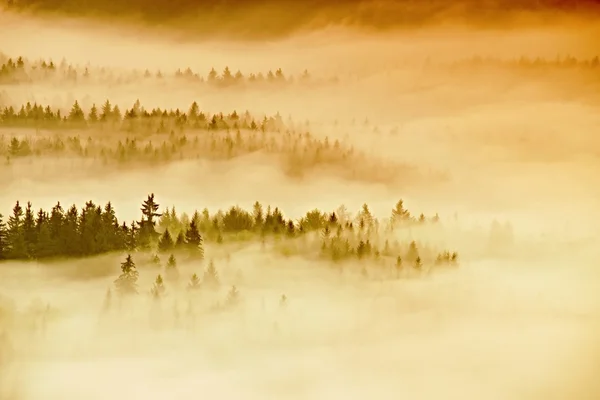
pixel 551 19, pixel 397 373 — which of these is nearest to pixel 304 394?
pixel 397 373

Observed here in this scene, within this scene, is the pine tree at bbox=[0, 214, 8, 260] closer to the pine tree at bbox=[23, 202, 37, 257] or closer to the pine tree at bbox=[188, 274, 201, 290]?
the pine tree at bbox=[23, 202, 37, 257]

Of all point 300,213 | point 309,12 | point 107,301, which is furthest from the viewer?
point 309,12

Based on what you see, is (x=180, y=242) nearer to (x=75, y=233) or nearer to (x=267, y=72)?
(x=75, y=233)

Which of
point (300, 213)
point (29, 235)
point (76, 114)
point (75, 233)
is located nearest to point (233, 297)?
point (300, 213)

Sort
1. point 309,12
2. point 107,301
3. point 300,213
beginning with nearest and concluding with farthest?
point 107,301
point 300,213
point 309,12

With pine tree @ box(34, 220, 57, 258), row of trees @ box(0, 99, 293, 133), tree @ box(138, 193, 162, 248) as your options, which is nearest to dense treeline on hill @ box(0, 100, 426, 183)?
row of trees @ box(0, 99, 293, 133)

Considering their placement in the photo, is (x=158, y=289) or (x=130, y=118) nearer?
(x=158, y=289)

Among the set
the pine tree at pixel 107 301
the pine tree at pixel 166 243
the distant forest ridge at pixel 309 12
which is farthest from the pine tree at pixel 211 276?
the distant forest ridge at pixel 309 12
